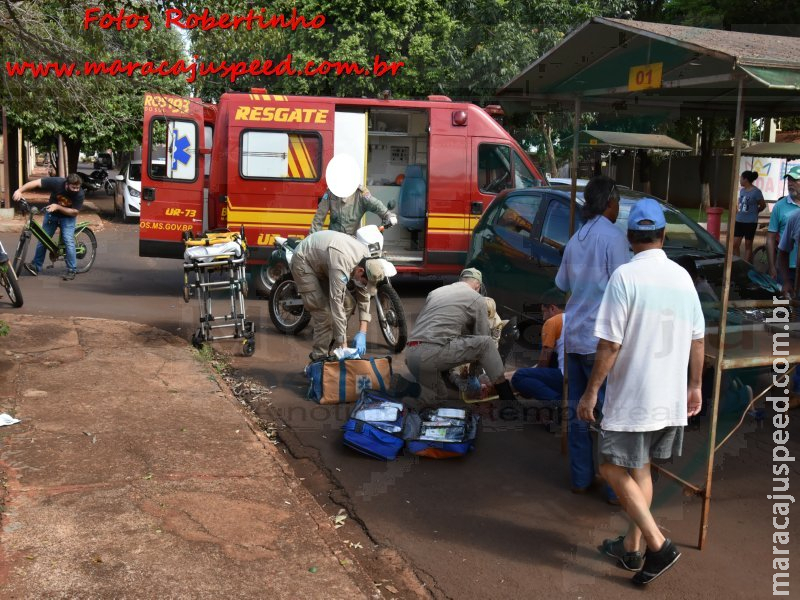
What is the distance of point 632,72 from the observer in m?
5.62

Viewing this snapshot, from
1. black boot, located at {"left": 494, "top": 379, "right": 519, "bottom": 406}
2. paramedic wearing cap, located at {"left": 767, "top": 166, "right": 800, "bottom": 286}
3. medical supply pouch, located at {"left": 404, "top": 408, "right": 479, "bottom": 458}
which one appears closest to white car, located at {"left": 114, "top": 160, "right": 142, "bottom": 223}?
paramedic wearing cap, located at {"left": 767, "top": 166, "right": 800, "bottom": 286}

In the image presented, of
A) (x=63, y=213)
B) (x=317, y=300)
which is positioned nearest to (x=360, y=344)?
(x=317, y=300)

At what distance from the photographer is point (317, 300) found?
296 inches

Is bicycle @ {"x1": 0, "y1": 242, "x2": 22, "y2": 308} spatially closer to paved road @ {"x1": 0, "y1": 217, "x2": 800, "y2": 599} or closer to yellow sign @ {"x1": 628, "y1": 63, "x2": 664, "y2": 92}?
paved road @ {"x1": 0, "y1": 217, "x2": 800, "y2": 599}

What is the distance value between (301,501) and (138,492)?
3.02 ft

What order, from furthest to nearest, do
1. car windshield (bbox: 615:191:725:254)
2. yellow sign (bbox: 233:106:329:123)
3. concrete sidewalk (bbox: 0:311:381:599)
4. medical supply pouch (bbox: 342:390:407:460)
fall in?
yellow sign (bbox: 233:106:329:123)
car windshield (bbox: 615:191:725:254)
medical supply pouch (bbox: 342:390:407:460)
concrete sidewalk (bbox: 0:311:381:599)

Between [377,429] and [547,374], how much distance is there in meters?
1.42

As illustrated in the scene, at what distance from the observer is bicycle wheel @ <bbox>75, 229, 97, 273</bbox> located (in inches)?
531

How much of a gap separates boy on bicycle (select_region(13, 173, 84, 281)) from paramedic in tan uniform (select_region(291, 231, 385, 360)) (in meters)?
6.58

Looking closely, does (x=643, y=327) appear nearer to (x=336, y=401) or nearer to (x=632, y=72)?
(x=632, y=72)

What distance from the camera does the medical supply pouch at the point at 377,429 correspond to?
18.7 feet

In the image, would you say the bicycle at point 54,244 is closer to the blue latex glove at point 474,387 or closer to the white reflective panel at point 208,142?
the white reflective panel at point 208,142

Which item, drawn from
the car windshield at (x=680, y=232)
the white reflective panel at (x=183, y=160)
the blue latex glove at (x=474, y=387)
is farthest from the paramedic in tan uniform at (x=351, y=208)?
the blue latex glove at (x=474, y=387)

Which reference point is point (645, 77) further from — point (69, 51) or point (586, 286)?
point (69, 51)
